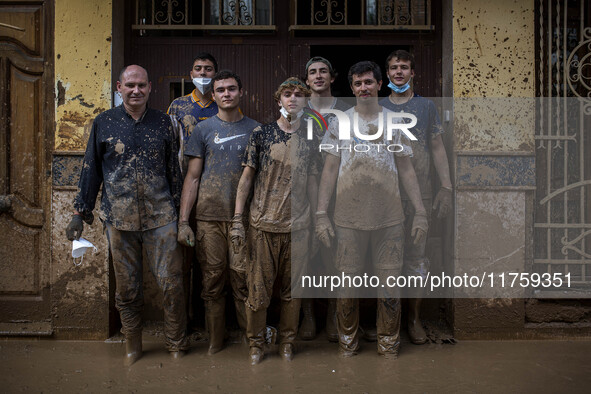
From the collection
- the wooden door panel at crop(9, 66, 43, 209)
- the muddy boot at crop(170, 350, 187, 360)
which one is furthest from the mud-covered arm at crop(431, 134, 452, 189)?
the wooden door panel at crop(9, 66, 43, 209)

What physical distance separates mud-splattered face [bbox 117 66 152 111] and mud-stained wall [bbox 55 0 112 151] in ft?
1.86

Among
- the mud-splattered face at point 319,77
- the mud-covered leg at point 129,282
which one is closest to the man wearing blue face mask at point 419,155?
the mud-splattered face at point 319,77

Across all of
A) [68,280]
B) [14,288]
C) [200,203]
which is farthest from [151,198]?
[14,288]

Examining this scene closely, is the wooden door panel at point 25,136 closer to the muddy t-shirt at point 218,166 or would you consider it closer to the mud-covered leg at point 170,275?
the mud-covered leg at point 170,275

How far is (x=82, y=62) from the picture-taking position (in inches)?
172

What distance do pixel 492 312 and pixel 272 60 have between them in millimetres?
2978

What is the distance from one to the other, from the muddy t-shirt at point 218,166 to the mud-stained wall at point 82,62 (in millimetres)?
1021

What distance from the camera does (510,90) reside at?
14.3ft

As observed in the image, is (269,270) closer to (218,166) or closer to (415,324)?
(218,166)

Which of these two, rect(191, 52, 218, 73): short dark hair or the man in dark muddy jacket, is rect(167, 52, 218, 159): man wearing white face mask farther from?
the man in dark muddy jacket

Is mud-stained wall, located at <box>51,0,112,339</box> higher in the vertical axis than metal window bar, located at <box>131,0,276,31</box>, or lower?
lower

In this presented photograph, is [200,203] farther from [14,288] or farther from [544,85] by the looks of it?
[544,85]

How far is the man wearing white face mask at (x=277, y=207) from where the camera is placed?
12.6 feet

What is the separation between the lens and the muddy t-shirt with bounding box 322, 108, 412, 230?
12.9 ft
